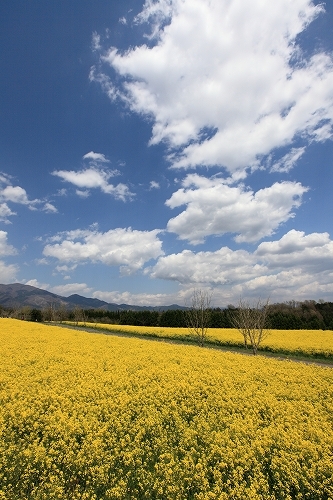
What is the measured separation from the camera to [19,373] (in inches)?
444

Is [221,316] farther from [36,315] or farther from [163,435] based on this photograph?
[36,315]

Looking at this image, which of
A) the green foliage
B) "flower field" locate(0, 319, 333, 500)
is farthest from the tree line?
"flower field" locate(0, 319, 333, 500)

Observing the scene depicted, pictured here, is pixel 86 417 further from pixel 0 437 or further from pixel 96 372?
pixel 96 372

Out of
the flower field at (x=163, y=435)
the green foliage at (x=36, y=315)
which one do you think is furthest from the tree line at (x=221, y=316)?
the flower field at (x=163, y=435)

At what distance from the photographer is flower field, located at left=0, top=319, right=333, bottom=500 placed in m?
5.37

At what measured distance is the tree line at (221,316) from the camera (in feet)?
183

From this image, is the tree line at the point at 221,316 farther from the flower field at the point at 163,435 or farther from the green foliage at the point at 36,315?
the flower field at the point at 163,435

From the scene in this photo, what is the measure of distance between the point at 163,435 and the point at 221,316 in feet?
193

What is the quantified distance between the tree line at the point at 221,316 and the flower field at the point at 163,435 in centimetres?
2457

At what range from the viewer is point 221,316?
208 ft

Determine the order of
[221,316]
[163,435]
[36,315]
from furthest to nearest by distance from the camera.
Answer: [36,315], [221,316], [163,435]

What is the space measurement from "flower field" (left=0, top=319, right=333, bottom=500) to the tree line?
24568 millimetres

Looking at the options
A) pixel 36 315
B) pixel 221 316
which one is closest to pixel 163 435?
pixel 221 316

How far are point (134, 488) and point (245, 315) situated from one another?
72.7ft
